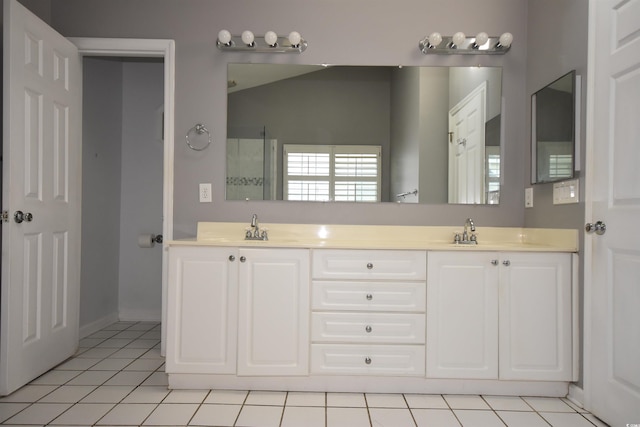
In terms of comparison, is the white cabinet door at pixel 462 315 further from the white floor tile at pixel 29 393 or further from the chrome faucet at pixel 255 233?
the white floor tile at pixel 29 393

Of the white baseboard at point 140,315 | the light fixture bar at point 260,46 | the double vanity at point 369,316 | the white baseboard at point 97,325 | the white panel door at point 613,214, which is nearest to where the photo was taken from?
the white panel door at point 613,214

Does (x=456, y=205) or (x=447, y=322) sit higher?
(x=456, y=205)

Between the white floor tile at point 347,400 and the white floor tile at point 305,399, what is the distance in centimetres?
4

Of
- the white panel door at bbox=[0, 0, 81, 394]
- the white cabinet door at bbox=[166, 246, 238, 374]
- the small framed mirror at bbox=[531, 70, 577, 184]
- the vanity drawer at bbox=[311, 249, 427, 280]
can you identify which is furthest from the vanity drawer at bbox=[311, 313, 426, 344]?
the white panel door at bbox=[0, 0, 81, 394]

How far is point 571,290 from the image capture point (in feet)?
7.04

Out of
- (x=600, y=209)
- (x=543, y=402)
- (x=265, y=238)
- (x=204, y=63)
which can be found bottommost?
(x=543, y=402)

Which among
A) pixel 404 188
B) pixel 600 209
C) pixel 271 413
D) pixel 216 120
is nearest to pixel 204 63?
pixel 216 120

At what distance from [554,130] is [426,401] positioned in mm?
1560

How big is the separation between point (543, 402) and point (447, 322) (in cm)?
60

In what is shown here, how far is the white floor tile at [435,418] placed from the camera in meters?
1.88

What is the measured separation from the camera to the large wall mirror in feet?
8.79

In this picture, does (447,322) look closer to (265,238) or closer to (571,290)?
(571,290)

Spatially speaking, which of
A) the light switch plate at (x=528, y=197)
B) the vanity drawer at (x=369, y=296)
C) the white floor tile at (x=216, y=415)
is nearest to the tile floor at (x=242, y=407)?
the white floor tile at (x=216, y=415)

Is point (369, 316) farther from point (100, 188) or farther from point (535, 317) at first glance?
point (100, 188)
